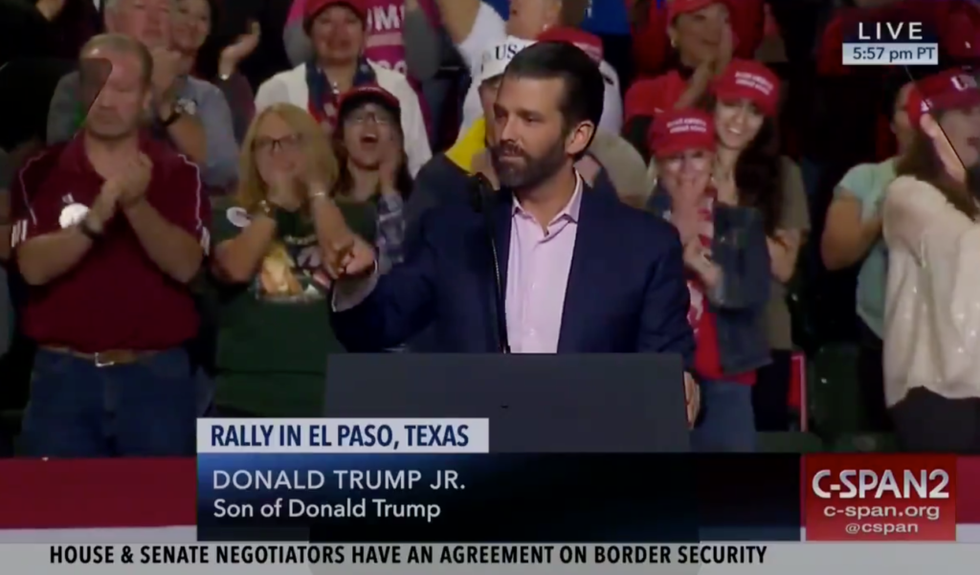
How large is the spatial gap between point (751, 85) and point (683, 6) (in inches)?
7.4

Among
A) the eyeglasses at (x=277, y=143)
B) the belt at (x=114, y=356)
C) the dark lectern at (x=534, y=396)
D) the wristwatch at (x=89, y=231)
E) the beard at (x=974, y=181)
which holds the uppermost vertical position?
the eyeglasses at (x=277, y=143)

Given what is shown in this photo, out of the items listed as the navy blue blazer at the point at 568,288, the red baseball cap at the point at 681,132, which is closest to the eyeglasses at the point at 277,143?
the navy blue blazer at the point at 568,288

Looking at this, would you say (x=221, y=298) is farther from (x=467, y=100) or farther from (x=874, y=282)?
(x=874, y=282)

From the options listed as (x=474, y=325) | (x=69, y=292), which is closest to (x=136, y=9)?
(x=69, y=292)

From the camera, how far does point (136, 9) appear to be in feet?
12.6

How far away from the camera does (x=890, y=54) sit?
3.87 metres

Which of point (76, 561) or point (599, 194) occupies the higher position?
point (599, 194)

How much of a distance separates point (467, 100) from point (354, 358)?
50 centimetres

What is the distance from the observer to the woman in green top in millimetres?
3842

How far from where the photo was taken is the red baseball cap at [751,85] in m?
3.87

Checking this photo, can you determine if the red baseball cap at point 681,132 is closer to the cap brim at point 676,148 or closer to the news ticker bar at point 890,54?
the cap brim at point 676,148

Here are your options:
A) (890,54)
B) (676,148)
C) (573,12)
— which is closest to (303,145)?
(573,12)

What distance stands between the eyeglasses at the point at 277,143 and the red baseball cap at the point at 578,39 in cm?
47

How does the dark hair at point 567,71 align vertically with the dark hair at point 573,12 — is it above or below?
below
